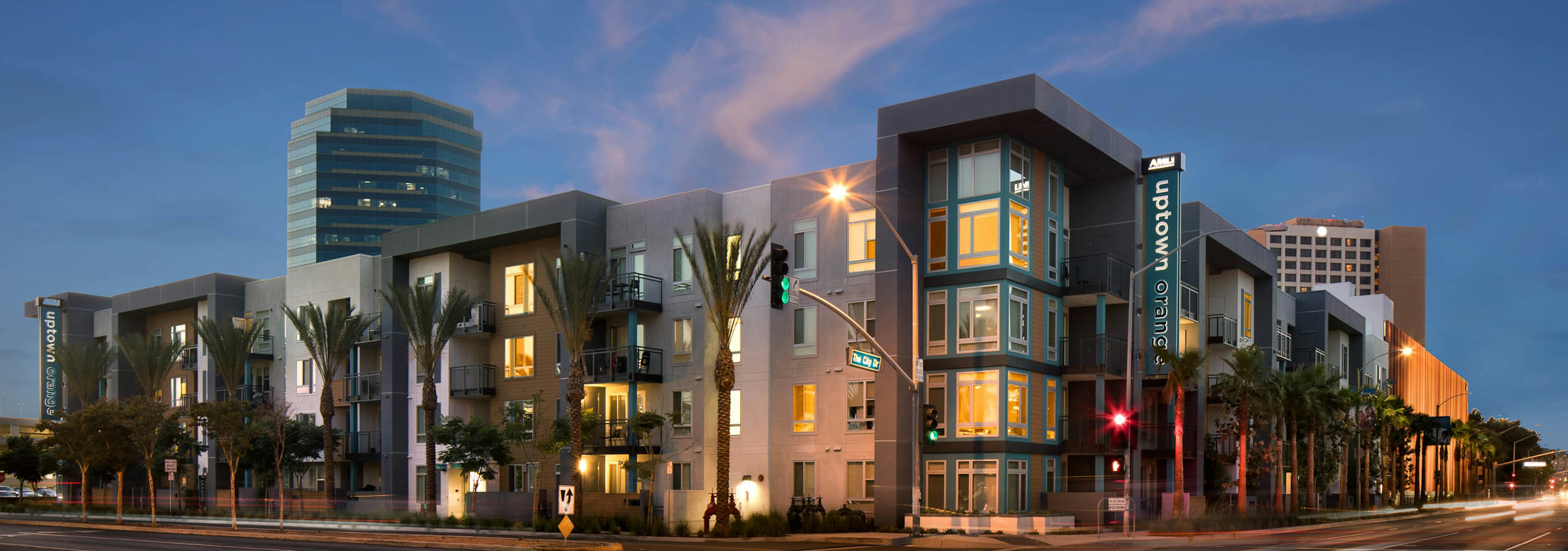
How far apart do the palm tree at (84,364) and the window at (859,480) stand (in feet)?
175

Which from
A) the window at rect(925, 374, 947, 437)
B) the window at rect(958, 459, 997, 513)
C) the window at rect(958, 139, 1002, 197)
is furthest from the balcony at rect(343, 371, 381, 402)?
the window at rect(958, 139, 1002, 197)

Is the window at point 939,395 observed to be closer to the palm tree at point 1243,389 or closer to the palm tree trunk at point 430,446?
the palm tree at point 1243,389

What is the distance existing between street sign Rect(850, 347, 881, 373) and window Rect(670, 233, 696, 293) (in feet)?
52.9

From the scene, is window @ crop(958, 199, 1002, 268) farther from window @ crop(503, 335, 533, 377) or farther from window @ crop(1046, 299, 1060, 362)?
window @ crop(503, 335, 533, 377)

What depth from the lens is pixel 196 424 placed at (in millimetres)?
54188

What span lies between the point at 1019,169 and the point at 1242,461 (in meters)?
16.0

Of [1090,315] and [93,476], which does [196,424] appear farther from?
[1090,315]

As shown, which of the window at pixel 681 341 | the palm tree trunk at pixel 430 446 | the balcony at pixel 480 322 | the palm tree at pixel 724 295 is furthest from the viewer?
the balcony at pixel 480 322

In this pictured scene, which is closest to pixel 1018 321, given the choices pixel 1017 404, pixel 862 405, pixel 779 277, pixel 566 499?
pixel 1017 404

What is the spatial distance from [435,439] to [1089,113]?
27916mm

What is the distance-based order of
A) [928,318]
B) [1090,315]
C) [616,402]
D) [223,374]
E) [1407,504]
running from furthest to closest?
1. [1407,504]
2. [223,374]
3. [616,402]
4. [1090,315]
5. [928,318]

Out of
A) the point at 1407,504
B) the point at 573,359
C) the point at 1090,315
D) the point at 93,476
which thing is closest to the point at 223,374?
the point at 93,476

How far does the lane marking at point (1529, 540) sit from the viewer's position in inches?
1190

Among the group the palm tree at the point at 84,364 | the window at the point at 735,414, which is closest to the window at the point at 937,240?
the window at the point at 735,414
